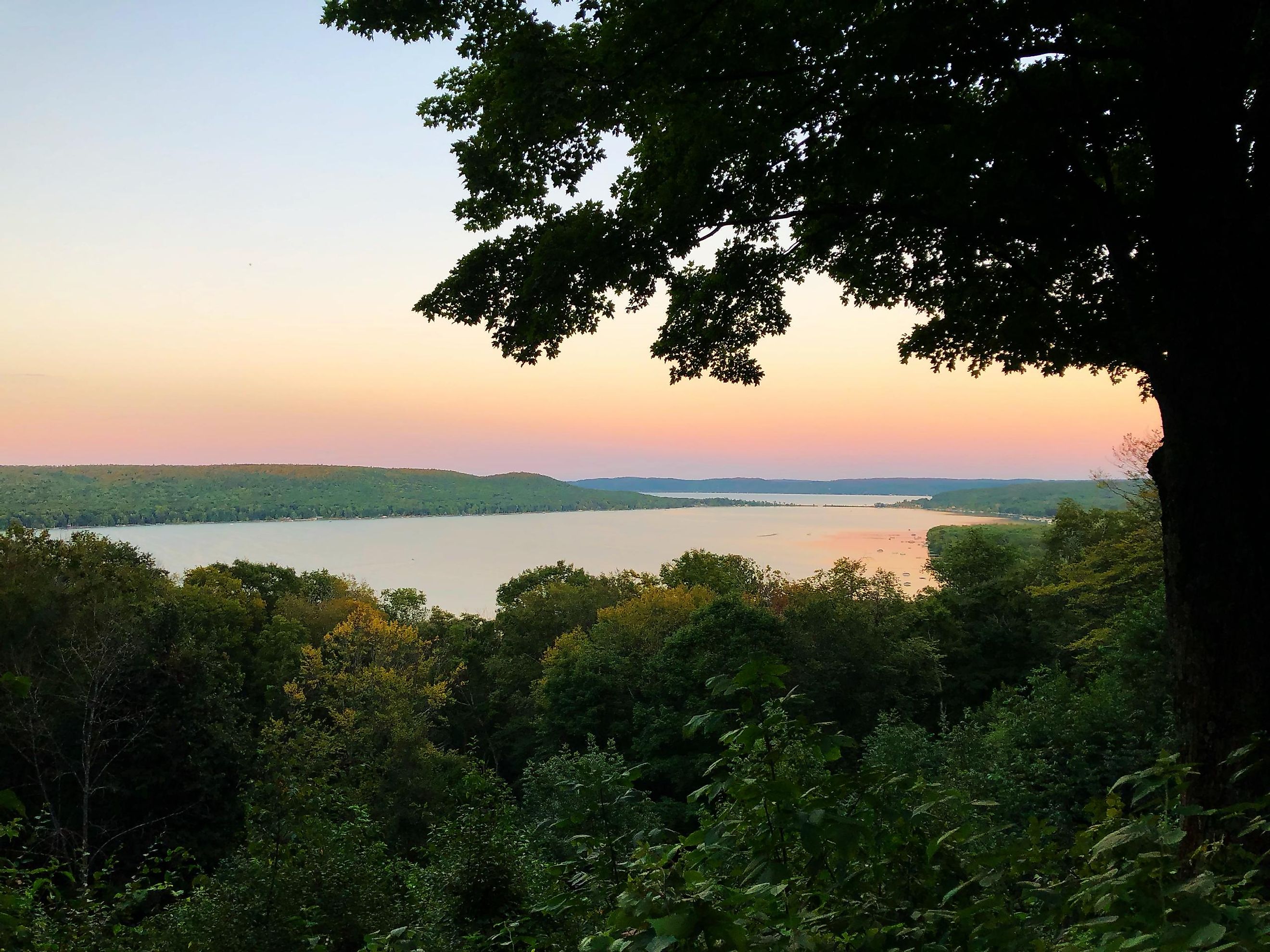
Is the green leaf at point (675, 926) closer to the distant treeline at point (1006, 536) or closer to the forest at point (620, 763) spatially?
the forest at point (620, 763)

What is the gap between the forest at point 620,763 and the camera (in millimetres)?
1662

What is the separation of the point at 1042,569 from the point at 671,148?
29.4 m

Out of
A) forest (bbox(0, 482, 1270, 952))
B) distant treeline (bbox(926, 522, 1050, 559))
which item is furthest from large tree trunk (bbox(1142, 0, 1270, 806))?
distant treeline (bbox(926, 522, 1050, 559))

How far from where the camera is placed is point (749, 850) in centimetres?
186

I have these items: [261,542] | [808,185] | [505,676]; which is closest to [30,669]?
[505,676]

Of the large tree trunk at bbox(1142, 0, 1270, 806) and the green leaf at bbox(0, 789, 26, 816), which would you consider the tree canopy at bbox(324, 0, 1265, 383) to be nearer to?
the large tree trunk at bbox(1142, 0, 1270, 806)

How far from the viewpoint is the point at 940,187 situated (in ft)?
12.1

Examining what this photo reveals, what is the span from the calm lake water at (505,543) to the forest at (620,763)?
26.3 feet

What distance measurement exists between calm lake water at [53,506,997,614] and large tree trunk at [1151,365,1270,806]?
99.5 ft

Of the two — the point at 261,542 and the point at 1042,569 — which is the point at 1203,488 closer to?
the point at 1042,569

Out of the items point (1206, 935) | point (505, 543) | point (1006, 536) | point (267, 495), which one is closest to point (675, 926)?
point (1206, 935)

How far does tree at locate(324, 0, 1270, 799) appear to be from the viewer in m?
2.92

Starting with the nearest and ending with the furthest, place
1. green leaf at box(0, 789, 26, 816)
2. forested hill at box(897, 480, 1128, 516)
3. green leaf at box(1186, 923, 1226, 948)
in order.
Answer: green leaf at box(1186, 923, 1226, 948), green leaf at box(0, 789, 26, 816), forested hill at box(897, 480, 1128, 516)

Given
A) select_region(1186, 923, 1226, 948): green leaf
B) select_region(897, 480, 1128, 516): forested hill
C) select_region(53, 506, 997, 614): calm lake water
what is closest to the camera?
select_region(1186, 923, 1226, 948): green leaf
